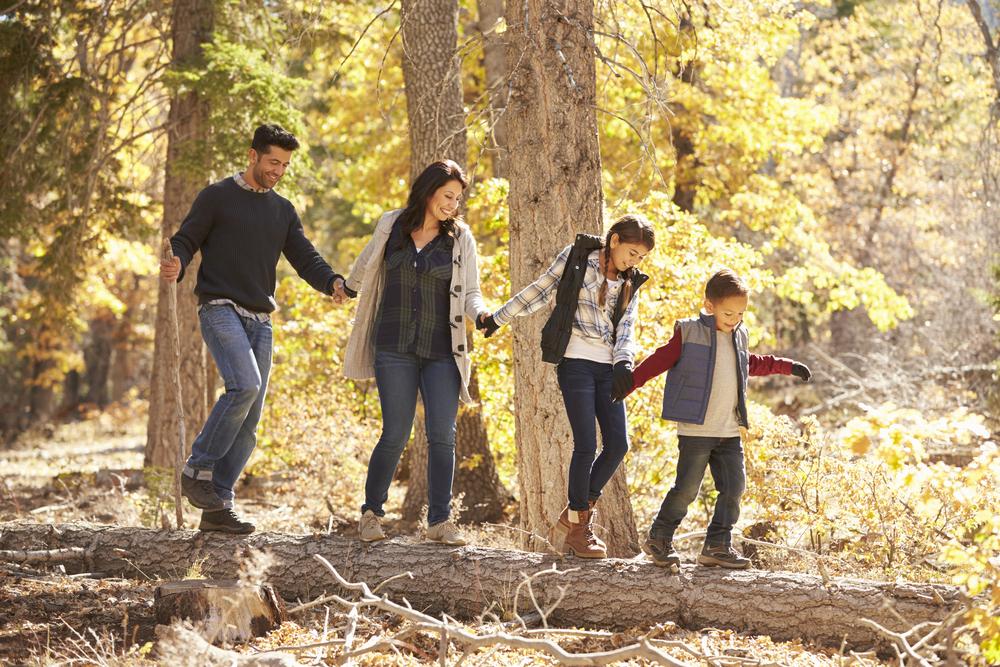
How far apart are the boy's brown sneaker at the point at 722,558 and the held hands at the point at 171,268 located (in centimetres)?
324

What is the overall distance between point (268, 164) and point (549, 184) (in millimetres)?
1642

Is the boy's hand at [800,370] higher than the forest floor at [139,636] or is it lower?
higher

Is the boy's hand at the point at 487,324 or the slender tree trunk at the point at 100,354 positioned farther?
the slender tree trunk at the point at 100,354

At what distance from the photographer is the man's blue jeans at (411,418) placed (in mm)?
5598

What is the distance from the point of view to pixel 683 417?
5.55m

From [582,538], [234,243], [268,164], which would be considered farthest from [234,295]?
[582,538]

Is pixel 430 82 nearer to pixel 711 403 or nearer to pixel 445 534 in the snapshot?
pixel 711 403

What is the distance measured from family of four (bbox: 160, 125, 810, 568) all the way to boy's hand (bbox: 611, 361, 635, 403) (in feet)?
0.22

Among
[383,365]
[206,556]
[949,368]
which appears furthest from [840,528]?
[949,368]

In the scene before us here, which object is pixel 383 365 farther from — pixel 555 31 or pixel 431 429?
pixel 555 31

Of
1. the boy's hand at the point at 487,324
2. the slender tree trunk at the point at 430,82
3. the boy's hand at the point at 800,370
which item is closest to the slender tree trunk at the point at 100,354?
the slender tree trunk at the point at 430,82

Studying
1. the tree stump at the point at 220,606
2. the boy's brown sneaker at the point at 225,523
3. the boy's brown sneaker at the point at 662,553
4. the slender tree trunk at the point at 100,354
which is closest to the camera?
the tree stump at the point at 220,606

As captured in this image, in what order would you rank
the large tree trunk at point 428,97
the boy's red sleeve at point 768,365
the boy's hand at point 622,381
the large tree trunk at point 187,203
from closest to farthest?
the boy's hand at point 622,381, the boy's red sleeve at point 768,365, the large tree trunk at point 428,97, the large tree trunk at point 187,203

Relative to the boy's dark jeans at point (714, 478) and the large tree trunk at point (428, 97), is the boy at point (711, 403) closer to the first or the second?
the boy's dark jeans at point (714, 478)
